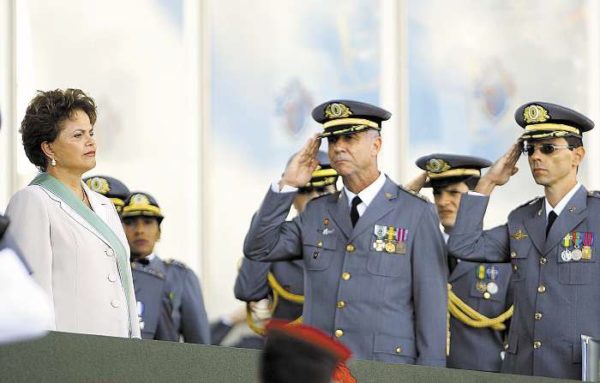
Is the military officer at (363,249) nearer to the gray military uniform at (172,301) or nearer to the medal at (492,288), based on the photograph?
the medal at (492,288)

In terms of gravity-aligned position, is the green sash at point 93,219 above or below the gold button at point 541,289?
above

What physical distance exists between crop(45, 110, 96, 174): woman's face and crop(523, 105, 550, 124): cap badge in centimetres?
157

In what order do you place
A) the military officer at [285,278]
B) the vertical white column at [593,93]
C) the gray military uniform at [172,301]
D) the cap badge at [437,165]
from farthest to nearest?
the vertical white column at [593,93] < the gray military uniform at [172,301] < the military officer at [285,278] < the cap badge at [437,165]

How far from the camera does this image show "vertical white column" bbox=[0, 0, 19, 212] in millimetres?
8445

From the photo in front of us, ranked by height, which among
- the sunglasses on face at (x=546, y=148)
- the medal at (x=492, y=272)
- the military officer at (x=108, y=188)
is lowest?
the medal at (x=492, y=272)

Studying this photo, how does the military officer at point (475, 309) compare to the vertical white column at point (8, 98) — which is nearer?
the military officer at point (475, 309)

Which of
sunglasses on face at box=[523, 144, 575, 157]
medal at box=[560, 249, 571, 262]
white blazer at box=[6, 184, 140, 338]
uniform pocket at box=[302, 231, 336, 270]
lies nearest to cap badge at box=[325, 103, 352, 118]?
uniform pocket at box=[302, 231, 336, 270]

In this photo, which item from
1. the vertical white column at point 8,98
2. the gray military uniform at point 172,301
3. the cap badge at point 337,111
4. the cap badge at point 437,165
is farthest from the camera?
the vertical white column at point 8,98

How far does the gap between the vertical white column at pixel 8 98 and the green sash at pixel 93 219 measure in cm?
434

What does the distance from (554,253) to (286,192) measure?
3.09ft

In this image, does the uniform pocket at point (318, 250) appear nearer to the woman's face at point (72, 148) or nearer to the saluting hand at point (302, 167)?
the saluting hand at point (302, 167)

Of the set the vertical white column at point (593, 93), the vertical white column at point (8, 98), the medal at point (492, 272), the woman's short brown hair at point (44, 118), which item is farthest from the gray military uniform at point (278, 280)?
the vertical white column at point (8, 98)

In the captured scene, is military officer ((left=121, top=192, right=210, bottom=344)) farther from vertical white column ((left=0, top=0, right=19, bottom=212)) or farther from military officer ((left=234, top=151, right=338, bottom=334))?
vertical white column ((left=0, top=0, right=19, bottom=212))

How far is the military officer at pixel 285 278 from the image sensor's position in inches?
242
